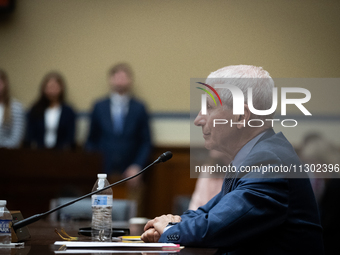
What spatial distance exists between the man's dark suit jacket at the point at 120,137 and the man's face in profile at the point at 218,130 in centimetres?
301

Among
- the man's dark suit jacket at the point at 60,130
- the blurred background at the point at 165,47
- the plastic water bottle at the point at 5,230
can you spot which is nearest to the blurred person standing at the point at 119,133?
the man's dark suit jacket at the point at 60,130

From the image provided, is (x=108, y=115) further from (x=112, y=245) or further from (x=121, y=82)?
(x=112, y=245)

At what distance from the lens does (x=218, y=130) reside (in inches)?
63.4

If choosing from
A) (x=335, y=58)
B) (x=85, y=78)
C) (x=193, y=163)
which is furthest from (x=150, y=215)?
(x=335, y=58)

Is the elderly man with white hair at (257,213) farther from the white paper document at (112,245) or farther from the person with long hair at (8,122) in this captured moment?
the person with long hair at (8,122)

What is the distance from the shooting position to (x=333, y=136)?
507 cm

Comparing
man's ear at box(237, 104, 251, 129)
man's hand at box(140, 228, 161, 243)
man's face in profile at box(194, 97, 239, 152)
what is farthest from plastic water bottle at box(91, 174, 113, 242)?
man's ear at box(237, 104, 251, 129)

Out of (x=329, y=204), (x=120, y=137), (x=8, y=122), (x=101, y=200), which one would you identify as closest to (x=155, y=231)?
(x=101, y=200)

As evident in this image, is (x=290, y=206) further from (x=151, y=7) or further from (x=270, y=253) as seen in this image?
(x=151, y=7)

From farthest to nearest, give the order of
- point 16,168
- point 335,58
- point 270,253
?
point 335,58 → point 16,168 → point 270,253

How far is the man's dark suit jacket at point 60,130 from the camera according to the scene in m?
4.73

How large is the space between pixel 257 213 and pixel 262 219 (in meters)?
0.03

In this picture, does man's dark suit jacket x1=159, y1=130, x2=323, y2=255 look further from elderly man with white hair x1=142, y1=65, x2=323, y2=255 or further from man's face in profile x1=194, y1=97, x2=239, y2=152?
man's face in profile x1=194, y1=97, x2=239, y2=152

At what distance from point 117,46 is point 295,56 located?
235 cm
